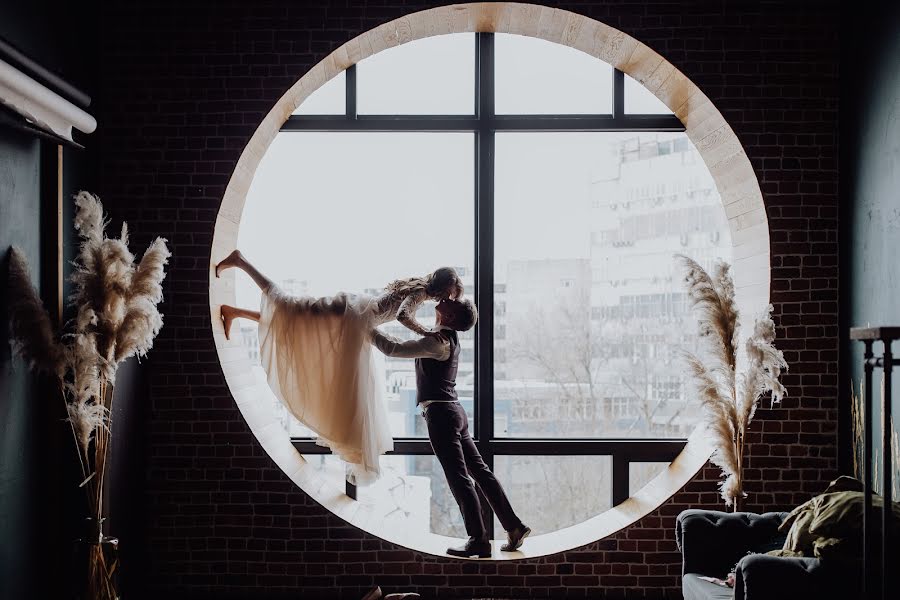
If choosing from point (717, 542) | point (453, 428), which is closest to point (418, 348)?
point (453, 428)

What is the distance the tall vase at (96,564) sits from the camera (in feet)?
10.2

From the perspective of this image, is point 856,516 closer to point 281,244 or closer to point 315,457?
point 315,457

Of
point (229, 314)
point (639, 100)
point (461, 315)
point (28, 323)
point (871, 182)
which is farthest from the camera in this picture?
point (639, 100)

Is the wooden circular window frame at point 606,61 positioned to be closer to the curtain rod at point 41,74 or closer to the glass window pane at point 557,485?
the glass window pane at point 557,485

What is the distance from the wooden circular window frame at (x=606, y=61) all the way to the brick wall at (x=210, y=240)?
0.07 meters

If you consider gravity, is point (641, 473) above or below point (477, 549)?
above

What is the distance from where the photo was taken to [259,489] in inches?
153

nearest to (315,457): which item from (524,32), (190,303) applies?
(190,303)

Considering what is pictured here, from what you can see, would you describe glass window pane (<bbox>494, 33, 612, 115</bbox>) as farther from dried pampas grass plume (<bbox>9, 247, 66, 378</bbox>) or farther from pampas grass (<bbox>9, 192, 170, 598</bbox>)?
dried pampas grass plume (<bbox>9, 247, 66, 378</bbox>)

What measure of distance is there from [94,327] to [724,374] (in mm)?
2981

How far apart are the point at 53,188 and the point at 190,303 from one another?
0.90 m

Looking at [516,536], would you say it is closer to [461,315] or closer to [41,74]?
[461,315]

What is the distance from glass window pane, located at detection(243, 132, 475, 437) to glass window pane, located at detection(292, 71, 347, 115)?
0.15 m

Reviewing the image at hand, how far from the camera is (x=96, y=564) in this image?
313 centimetres
